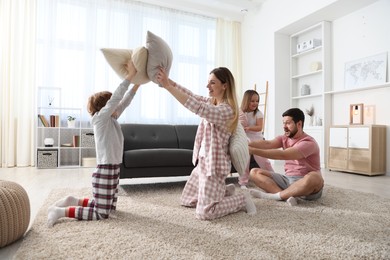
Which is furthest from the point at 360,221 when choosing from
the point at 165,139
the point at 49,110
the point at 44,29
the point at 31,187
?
the point at 44,29

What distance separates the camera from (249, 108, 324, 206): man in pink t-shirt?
207cm

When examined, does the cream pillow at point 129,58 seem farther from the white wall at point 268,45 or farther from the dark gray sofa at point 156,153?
the white wall at point 268,45

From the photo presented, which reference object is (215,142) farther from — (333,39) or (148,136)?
(333,39)

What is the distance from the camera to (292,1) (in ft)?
16.7

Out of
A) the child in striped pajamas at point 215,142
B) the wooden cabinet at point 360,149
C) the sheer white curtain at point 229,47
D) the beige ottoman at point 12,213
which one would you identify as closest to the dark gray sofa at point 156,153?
the child in striped pajamas at point 215,142

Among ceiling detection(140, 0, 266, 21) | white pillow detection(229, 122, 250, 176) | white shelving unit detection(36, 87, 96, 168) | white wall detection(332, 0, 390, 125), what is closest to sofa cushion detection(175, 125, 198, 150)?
white pillow detection(229, 122, 250, 176)

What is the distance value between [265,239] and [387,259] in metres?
0.51

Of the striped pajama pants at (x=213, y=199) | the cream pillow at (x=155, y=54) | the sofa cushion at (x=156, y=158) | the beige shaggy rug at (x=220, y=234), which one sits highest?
the cream pillow at (x=155, y=54)

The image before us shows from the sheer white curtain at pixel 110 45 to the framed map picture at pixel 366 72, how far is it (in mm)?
2822

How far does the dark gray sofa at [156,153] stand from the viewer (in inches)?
105

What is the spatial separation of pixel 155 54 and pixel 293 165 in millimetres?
1473

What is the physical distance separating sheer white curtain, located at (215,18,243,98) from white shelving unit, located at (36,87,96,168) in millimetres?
3255

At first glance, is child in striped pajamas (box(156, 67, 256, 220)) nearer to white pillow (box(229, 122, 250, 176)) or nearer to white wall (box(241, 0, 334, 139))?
white pillow (box(229, 122, 250, 176))

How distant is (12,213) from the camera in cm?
129
